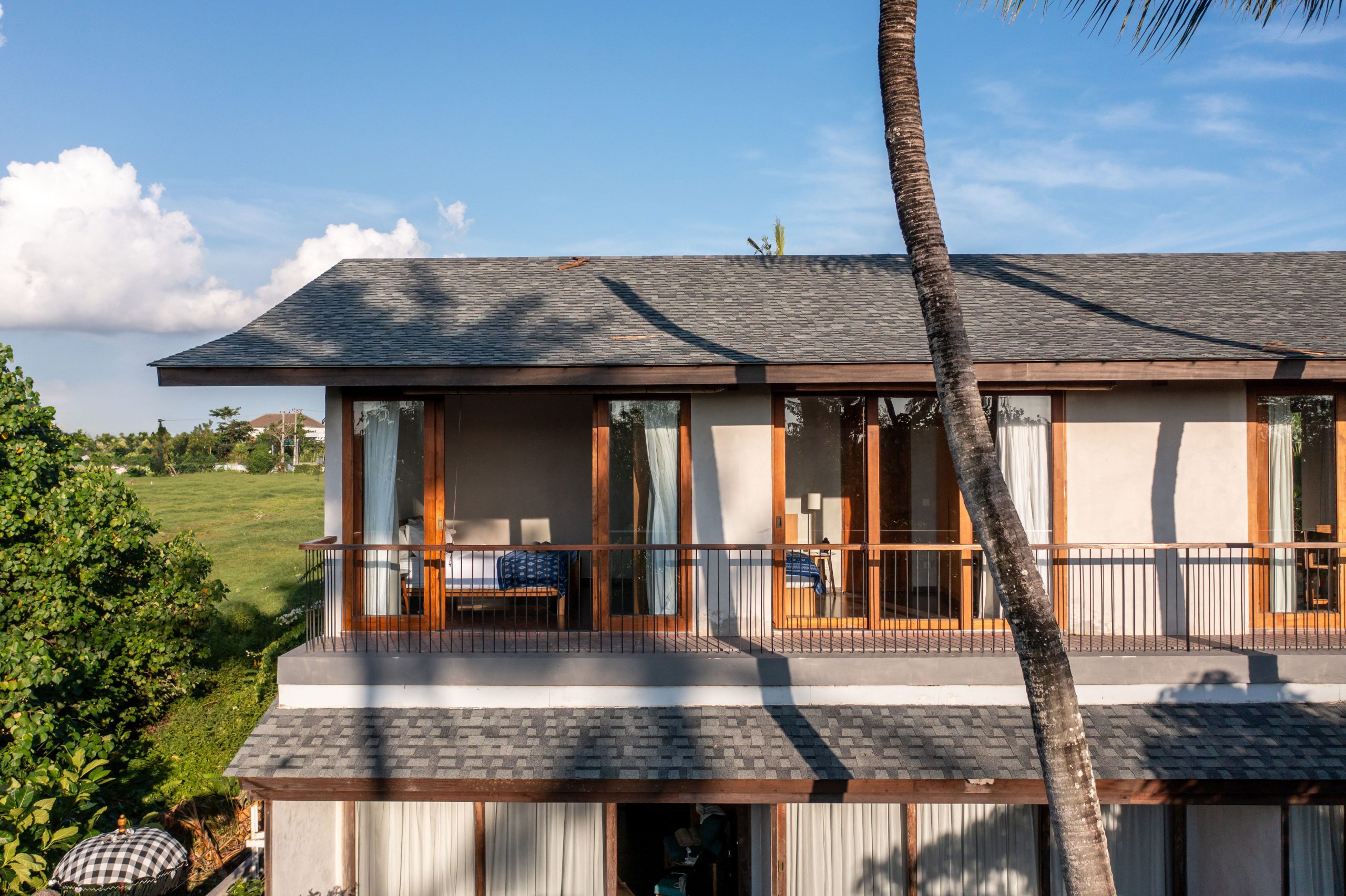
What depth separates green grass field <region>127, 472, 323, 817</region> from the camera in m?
12.0

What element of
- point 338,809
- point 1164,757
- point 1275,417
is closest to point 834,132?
point 1275,417

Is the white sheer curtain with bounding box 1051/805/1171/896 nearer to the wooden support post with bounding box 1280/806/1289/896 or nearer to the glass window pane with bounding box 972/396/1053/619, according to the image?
the wooden support post with bounding box 1280/806/1289/896

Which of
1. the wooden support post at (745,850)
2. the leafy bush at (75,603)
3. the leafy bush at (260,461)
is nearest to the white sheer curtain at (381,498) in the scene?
the wooden support post at (745,850)

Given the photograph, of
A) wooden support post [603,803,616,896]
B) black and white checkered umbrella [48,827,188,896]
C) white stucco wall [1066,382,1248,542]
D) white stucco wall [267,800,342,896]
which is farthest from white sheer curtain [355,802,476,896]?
white stucco wall [1066,382,1248,542]

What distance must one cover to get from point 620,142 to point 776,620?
11.4 m

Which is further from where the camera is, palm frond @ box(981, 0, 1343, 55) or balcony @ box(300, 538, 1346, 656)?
balcony @ box(300, 538, 1346, 656)

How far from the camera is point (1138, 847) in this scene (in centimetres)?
712

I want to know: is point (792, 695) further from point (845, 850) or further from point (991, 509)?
point (991, 509)

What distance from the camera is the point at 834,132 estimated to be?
13742mm

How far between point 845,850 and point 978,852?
1115mm

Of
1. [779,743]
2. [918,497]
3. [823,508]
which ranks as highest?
[918,497]

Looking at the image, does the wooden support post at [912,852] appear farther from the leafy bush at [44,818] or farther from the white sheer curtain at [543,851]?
the leafy bush at [44,818]

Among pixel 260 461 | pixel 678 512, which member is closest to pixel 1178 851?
pixel 678 512

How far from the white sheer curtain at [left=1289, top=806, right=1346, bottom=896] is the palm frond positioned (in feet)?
21.3
